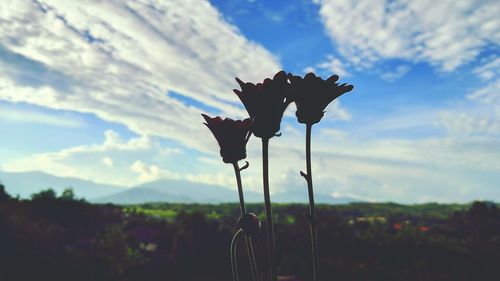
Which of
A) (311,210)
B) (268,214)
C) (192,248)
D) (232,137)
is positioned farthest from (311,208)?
(192,248)

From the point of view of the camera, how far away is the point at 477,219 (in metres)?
11.1

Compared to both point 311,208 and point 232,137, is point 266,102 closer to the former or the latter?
point 232,137

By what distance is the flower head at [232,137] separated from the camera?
1339 mm

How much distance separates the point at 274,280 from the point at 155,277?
9.24 metres

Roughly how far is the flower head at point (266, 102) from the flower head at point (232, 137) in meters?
0.04

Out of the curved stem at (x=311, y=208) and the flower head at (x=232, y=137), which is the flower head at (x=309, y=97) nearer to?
the curved stem at (x=311, y=208)

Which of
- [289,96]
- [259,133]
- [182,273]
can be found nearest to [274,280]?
[259,133]

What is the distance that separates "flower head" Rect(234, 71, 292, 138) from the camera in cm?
130

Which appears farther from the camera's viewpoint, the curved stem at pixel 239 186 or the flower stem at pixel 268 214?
the curved stem at pixel 239 186

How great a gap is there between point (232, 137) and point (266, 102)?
0.16 metres

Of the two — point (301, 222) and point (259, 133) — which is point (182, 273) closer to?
point (301, 222)

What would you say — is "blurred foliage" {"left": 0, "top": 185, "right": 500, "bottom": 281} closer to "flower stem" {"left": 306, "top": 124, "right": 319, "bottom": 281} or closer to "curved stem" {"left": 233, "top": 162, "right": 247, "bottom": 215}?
"curved stem" {"left": 233, "top": 162, "right": 247, "bottom": 215}

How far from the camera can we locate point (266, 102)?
1300mm

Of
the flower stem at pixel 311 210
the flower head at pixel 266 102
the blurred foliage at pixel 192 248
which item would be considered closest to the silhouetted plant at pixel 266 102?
the flower head at pixel 266 102
